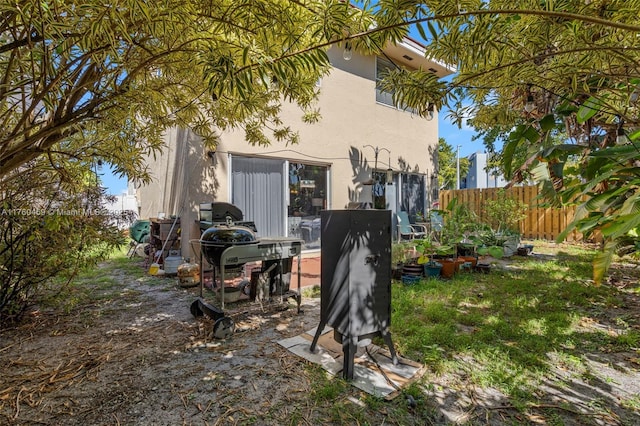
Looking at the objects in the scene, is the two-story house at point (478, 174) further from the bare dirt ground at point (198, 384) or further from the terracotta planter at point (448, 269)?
the bare dirt ground at point (198, 384)

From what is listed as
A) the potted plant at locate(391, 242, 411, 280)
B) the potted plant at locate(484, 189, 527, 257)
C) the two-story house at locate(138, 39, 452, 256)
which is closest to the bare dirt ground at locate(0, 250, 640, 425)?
the potted plant at locate(391, 242, 411, 280)

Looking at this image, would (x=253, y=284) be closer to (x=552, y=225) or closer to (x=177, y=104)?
(x=177, y=104)

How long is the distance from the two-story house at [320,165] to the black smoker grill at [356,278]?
366 centimetres

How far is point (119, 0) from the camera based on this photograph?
167 centimetres

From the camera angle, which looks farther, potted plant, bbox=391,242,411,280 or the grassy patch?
potted plant, bbox=391,242,411,280

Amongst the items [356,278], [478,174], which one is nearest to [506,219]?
[356,278]

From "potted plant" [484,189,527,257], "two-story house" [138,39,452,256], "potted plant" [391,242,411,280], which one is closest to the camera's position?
"potted plant" [391,242,411,280]

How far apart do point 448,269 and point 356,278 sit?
3.94m

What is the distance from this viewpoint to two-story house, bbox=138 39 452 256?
619 centimetres

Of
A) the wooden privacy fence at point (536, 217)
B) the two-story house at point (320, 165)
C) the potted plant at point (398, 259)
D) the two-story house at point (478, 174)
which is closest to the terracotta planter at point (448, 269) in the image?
the potted plant at point (398, 259)

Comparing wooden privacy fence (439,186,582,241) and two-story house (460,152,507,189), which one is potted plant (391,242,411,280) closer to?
wooden privacy fence (439,186,582,241)

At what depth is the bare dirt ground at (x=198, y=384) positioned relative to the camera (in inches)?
80.4

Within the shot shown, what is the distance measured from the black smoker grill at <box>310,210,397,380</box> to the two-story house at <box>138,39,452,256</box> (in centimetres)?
366

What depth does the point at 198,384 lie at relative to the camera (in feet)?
7.89
